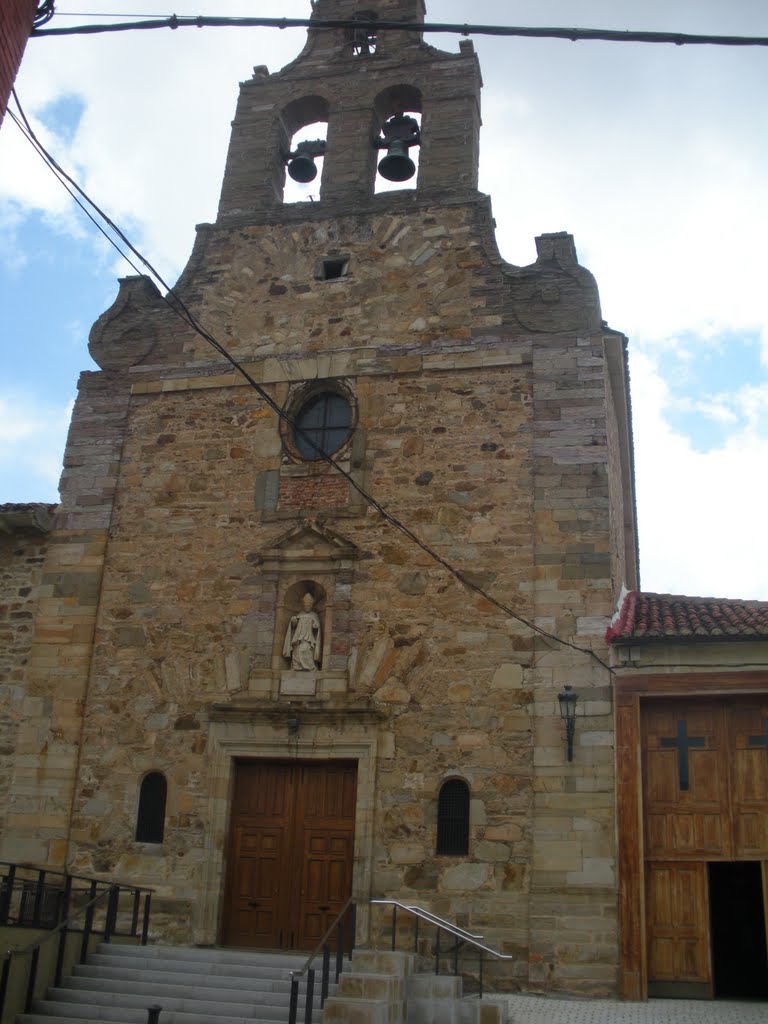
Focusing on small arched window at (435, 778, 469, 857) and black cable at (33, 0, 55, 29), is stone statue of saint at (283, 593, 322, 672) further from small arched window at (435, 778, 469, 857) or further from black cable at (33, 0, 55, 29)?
black cable at (33, 0, 55, 29)

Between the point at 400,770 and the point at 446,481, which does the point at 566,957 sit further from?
the point at 446,481

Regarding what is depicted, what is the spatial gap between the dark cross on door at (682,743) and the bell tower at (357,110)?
7498mm

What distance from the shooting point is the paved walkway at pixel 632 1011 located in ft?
33.4

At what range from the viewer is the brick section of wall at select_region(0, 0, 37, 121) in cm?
709

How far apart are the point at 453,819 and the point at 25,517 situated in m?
6.56

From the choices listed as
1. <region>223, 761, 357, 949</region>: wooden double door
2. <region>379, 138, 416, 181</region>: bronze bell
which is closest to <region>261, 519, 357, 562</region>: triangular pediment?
<region>223, 761, 357, 949</region>: wooden double door

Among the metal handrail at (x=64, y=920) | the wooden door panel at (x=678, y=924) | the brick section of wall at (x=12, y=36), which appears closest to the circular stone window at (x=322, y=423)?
the metal handrail at (x=64, y=920)

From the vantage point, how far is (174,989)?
33.9ft

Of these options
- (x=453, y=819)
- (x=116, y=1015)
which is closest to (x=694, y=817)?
(x=453, y=819)

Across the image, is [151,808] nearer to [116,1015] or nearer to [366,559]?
[116,1015]

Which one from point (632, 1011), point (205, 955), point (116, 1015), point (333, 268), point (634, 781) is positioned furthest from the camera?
point (333, 268)

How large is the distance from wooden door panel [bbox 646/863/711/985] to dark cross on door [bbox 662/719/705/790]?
3.26ft

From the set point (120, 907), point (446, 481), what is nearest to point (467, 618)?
point (446, 481)

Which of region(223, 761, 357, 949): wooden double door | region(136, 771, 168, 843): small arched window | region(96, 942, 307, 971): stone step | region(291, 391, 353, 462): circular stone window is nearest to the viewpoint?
region(96, 942, 307, 971): stone step
